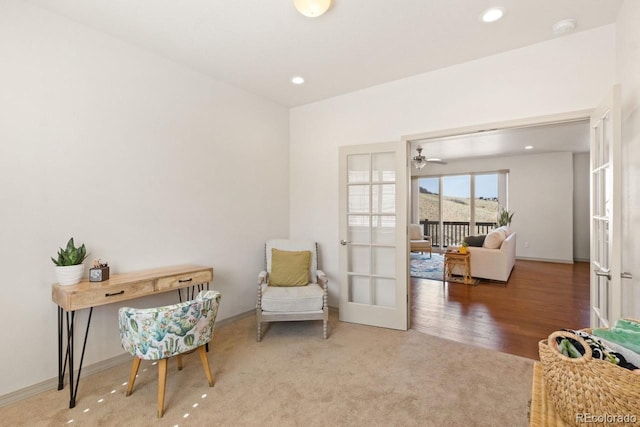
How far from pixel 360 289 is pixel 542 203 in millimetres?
6670

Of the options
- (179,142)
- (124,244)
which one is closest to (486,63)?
(179,142)

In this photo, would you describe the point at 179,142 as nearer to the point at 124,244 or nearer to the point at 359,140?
the point at 124,244

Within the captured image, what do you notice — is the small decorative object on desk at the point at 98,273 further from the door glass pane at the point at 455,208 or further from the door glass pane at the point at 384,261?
the door glass pane at the point at 455,208

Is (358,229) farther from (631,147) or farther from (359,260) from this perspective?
(631,147)

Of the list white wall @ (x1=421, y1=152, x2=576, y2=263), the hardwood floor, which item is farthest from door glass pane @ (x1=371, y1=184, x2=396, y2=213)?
white wall @ (x1=421, y1=152, x2=576, y2=263)

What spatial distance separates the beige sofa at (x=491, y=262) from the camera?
17.6 feet

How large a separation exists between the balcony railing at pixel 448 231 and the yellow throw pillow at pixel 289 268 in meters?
7.23

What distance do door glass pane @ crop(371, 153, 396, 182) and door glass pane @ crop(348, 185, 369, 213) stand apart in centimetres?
18

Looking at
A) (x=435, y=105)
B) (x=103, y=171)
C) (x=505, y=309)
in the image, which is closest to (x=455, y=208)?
(x=505, y=309)

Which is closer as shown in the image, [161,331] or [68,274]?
[161,331]

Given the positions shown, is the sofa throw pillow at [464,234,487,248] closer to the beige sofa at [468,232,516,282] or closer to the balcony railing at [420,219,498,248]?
the beige sofa at [468,232,516,282]

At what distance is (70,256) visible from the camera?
220cm

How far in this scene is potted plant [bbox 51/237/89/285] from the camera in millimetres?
2166

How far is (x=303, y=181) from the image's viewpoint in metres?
4.23
